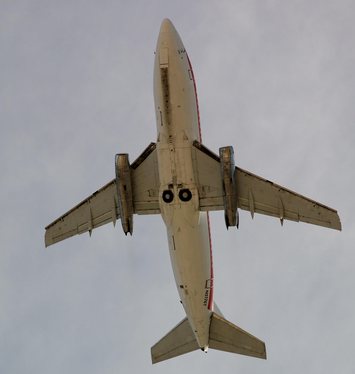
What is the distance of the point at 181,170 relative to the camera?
A: 4522 cm

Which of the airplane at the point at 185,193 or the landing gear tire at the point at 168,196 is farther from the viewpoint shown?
the landing gear tire at the point at 168,196

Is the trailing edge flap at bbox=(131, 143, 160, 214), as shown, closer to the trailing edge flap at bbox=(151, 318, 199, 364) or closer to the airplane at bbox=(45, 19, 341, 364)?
the airplane at bbox=(45, 19, 341, 364)

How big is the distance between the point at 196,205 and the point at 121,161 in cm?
561

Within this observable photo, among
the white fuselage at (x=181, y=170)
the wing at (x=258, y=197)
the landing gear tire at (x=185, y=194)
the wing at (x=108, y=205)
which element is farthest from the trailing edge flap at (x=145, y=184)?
the wing at (x=258, y=197)

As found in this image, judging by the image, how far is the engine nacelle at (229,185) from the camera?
44.7 m

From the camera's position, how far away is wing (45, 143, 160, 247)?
157 feet

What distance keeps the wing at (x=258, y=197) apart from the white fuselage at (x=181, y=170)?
0.83 metres

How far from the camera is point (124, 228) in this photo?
156 feet

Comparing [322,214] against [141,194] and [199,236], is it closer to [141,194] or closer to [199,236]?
[199,236]

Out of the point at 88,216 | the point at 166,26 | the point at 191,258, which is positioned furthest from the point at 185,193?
the point at 166,26

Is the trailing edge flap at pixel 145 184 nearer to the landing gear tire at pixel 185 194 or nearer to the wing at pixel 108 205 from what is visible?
the wing at pixel 108 205

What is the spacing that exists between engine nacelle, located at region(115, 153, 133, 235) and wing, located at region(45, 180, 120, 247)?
2049 mm

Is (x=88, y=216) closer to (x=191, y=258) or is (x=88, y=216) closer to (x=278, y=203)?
(x=191, y=258)

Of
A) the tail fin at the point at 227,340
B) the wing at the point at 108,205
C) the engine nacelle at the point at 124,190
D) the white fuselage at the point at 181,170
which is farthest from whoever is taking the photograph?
the tail fin at the point at 227,340
